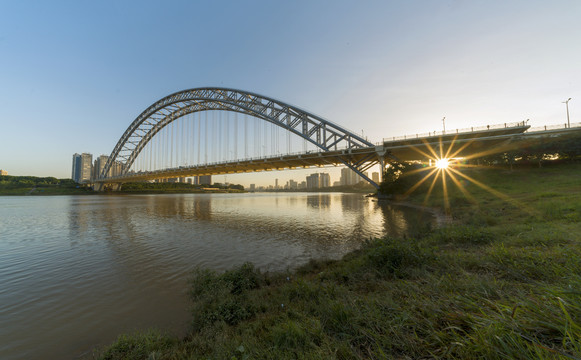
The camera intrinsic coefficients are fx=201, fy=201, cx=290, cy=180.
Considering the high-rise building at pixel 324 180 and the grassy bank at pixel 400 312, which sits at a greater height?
the high-rise building at pixel 324 180

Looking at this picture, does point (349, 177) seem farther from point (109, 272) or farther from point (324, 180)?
point (109, 272)

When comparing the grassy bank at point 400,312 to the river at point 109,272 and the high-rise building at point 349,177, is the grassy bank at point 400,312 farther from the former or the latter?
the high-rise building at point 349,177

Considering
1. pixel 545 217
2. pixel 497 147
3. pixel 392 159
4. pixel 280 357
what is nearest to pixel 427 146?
pixel 392 159

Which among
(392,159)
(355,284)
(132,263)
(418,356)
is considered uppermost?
(392,159)

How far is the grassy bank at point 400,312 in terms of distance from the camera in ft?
5.73

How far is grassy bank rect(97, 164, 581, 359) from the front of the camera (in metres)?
1.75

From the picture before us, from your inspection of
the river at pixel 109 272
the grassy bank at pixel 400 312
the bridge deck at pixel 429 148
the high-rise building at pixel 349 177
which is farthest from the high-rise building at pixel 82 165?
the grassy bank at pixel 400 312

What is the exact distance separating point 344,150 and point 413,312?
3510 centimetres

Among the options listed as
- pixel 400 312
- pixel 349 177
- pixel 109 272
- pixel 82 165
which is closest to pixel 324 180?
pixel 349 177

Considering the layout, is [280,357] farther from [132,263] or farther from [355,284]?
[132,263]

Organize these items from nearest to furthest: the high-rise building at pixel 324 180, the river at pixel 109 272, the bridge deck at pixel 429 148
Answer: the river at pixel 109 272, the bridge deck at pixel 429 148, the high-rise building at pixel 324 180

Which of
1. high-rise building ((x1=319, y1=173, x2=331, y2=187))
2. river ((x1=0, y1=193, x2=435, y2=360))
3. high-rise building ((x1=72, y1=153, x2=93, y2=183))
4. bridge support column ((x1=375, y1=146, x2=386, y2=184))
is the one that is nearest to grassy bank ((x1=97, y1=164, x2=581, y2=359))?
river ((x1=0, y1=193, x2=435, y2=360))

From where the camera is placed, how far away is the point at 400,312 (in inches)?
105

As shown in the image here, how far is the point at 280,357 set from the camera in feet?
7.30
